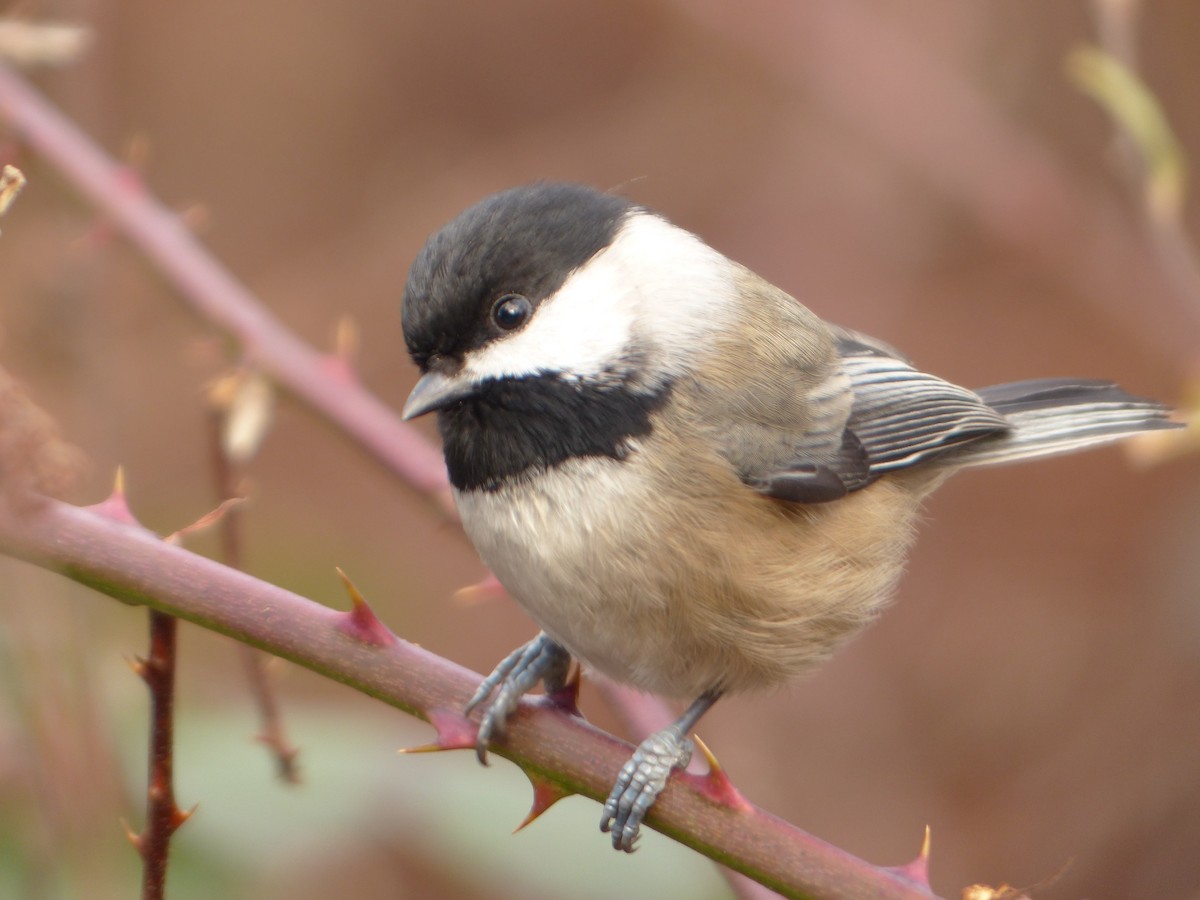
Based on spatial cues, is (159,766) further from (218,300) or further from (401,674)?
(218,300)

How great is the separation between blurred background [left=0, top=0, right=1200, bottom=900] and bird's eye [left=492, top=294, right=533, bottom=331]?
4.73ft

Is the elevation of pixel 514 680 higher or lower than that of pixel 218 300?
lower

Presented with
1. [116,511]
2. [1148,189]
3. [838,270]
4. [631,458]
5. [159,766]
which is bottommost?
[159,766]

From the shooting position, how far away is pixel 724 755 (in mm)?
4082

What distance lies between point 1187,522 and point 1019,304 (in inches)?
50.9

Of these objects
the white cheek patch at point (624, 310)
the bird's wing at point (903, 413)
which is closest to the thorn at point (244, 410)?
the white cheek patch at point (624, 310)

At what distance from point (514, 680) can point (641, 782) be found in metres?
0.29

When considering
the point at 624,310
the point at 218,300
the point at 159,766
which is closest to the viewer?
the point at 159,766

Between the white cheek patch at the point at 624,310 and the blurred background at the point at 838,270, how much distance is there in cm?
141

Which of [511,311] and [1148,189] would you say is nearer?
[511,311]

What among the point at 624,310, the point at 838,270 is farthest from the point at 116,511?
the point at 838,270

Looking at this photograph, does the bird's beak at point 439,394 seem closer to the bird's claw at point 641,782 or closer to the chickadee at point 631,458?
the chickadee at point 631,458

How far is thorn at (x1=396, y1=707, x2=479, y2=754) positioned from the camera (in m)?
1.56

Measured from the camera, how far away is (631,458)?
216cm
